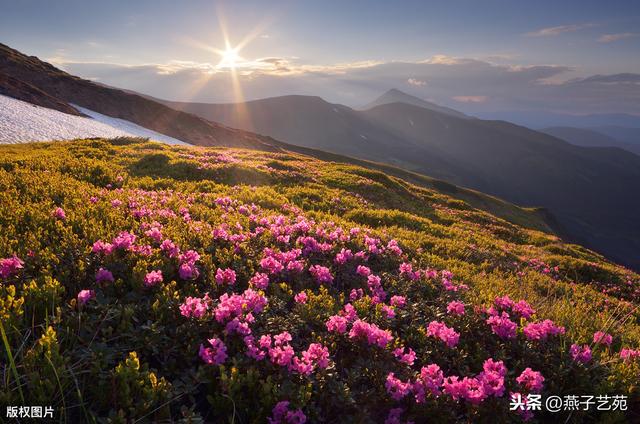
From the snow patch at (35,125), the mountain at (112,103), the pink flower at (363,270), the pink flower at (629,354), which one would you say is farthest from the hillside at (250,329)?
the mountain at (112,103)

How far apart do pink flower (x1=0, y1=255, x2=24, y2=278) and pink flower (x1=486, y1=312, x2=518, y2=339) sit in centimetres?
701

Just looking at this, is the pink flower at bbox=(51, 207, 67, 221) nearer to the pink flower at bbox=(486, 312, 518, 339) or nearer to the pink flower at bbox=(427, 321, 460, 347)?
the pink flower at bbox=(427, 321, 460, 347)

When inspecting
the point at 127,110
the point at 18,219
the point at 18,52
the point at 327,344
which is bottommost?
the point at 327,344

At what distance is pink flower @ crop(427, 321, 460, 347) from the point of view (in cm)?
496

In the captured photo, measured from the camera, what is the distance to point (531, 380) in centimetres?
436

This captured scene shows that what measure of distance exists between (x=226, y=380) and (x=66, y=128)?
47382 mm

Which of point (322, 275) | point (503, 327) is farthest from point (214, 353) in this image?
point (503, 327)

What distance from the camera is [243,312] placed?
4855 millimetres

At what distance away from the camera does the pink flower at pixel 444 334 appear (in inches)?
195

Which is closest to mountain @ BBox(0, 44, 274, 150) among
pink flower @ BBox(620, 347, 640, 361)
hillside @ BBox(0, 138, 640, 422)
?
hillside @ BBox(0, 138, 640, 422)

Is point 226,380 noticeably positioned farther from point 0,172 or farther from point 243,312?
point 0,172

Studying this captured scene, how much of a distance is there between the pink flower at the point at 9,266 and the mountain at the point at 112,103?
7721 cm

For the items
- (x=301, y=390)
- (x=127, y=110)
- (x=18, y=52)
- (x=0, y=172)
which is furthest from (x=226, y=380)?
(x=18, y=52)

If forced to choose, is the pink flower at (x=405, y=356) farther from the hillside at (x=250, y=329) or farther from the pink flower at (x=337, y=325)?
the pink flower at (x=337, y=325)
